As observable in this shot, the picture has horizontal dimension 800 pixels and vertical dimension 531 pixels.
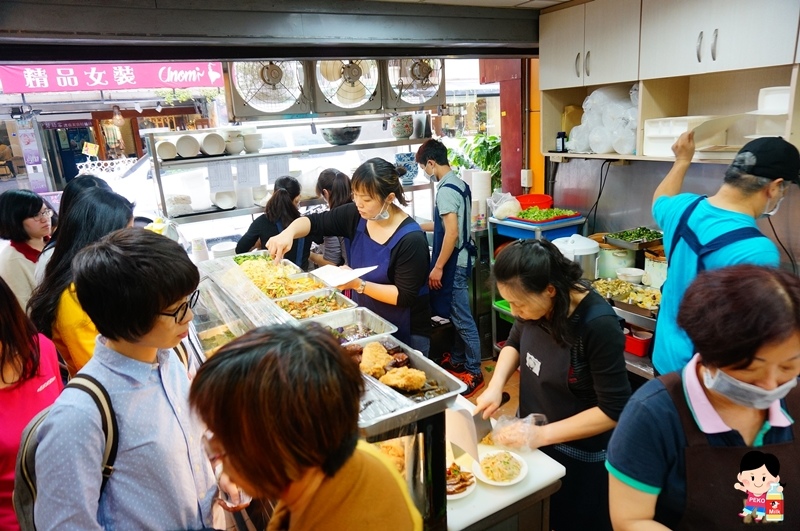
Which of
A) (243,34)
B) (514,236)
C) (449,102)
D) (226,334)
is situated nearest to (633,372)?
(514,236)

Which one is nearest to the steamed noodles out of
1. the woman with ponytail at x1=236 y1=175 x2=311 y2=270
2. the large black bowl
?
the woman with ponytail at x1=236 y1=175 x2=311 y2=270

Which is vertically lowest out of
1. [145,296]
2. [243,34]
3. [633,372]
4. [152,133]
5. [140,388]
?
[633,372]

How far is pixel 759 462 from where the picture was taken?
1186 millimetres

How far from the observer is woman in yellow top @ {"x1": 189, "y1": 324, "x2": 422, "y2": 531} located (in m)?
→ 0.82

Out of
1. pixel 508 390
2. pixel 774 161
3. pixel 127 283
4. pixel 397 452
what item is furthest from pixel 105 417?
pixel 508 390

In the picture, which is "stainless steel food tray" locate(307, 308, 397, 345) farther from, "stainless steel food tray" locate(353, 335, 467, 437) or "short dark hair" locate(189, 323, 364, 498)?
"short dark hair" locate(189, 323, 364, 498)

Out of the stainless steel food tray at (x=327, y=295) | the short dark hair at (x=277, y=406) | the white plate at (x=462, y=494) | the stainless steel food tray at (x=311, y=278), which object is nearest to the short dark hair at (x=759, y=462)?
the white plate at (x=462, y=494)

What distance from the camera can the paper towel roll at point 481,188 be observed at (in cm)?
502

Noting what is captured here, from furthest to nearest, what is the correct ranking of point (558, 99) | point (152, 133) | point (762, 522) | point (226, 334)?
point (558, 99) < point (152, 133) < point (226, 334) < point (762, 522)

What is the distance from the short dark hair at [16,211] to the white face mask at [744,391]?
12.2ft

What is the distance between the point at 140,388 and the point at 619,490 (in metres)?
1.26

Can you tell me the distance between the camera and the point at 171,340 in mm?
1349

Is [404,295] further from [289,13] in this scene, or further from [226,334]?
[289,13]

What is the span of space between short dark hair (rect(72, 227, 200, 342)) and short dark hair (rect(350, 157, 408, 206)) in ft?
5.20
